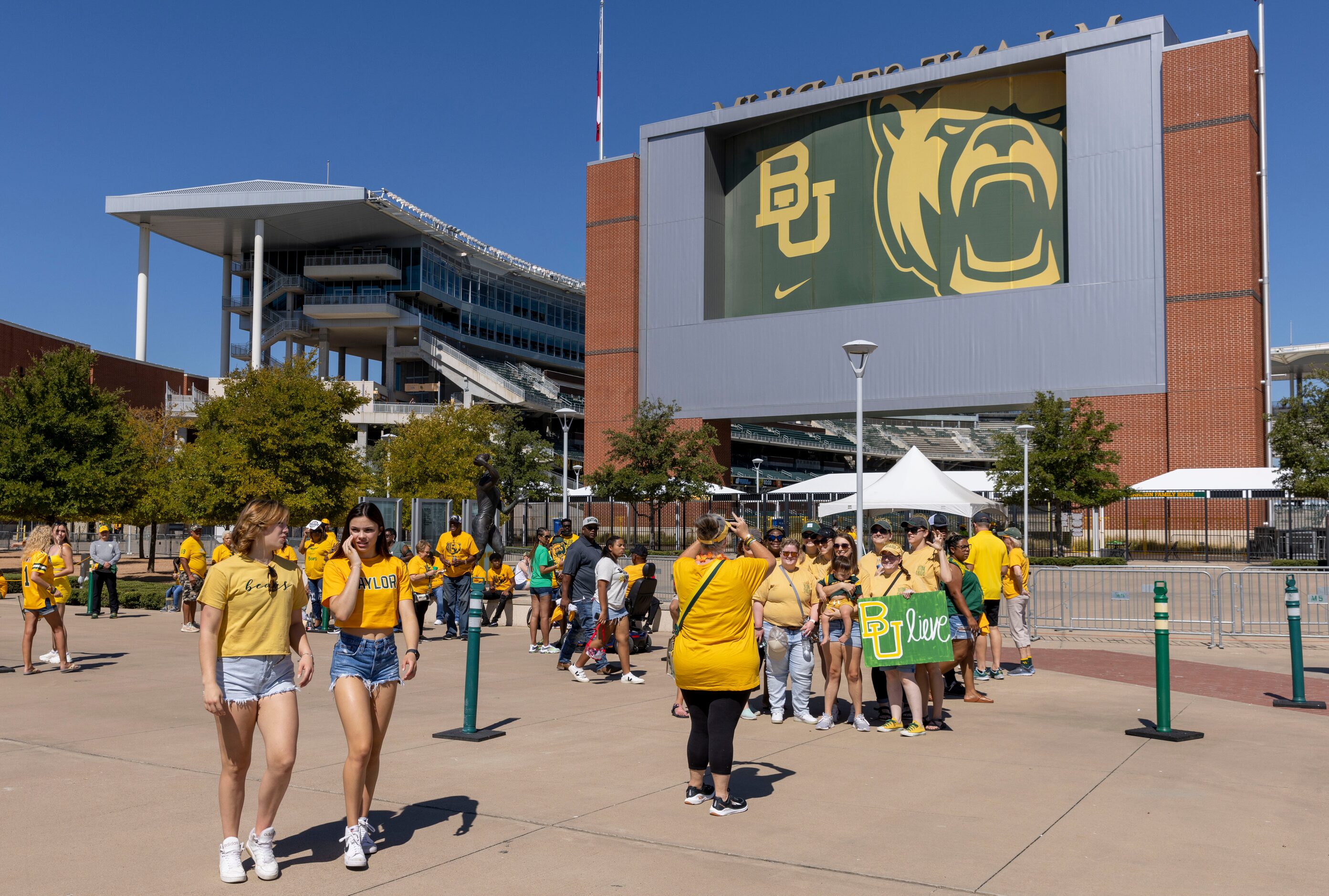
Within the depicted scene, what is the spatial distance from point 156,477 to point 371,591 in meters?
31.4

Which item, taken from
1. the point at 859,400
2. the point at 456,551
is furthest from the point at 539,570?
the point at 859,400

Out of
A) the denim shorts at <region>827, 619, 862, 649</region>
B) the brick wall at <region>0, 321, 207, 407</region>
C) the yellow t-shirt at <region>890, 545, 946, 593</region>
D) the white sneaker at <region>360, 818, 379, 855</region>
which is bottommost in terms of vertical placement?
the white sneaker at <region>360, 818, 379, 855</region>

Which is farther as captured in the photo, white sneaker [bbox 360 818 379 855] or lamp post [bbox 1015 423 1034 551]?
lamp post [bbox 1015 423 1034 551]

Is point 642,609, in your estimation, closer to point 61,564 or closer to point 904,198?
point 61,564

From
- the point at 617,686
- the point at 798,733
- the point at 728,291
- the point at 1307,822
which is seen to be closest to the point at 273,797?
the point at 798,733

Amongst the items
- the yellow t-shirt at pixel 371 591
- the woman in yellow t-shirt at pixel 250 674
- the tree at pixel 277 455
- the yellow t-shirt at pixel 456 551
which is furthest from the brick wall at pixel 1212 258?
the woman in yellow t-shirt at pixel 250 674

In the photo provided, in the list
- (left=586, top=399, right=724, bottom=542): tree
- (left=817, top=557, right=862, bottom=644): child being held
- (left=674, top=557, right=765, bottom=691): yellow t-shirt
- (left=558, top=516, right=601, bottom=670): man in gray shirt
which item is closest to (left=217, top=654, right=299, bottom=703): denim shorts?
(left=674, top=557, right=765, bottom=691): yellow t-shirt

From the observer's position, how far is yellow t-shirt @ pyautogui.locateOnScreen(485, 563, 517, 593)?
18922 mm

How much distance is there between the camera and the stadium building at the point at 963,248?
4216 cm

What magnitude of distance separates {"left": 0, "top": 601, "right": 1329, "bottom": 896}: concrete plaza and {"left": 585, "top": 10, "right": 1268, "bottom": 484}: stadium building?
3478cm

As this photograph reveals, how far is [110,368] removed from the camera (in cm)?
5600

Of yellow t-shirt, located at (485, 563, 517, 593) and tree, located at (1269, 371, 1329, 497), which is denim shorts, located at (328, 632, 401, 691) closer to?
yellow t-shirt, located at (485, 563, 517, 593)

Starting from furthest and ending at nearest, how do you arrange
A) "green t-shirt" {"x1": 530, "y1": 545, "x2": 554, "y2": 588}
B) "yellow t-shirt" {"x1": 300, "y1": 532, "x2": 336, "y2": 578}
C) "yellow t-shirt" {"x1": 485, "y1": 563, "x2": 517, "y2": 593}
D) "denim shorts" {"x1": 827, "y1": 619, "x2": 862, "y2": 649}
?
"yellow t-shirt" {"x1": 485, "y1": 563, "x2": 517, "y2": 593} < "yellow t-shirt" {"x1": 300, "y1": 532, "x2": 336, "y2": 578} < "green t-shirt" {"x1": 530, "y1": 545, "x2": 554, "y2": 588} < "denim shorts" {"x1": 827, "y1": 619, "x2": 862, "y2": 649}

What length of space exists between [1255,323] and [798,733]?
1576 inches
